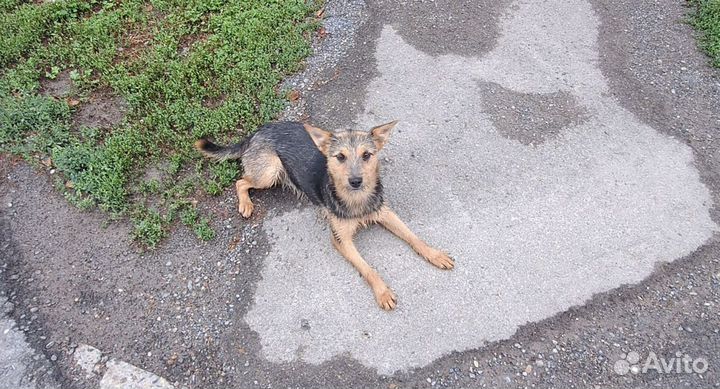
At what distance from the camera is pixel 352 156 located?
4.61 meters

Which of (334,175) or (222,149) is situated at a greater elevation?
(334,175)

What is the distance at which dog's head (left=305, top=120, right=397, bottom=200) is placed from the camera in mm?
4594

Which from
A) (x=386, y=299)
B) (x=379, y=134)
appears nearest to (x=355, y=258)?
(x=386, y=299)

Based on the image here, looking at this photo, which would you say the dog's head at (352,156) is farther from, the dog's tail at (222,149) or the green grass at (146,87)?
the green grass at (146,87)

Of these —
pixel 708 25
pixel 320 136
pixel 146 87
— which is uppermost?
pixel 320 136

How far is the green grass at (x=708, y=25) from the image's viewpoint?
706cm

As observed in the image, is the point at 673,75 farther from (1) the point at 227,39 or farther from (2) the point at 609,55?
(1) the point at 227,39

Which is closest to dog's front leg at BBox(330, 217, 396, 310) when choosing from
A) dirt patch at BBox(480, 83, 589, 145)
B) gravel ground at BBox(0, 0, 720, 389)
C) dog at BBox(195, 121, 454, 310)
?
dog at BBox(195, 121, 454, 310)

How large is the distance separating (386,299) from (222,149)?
101 inches

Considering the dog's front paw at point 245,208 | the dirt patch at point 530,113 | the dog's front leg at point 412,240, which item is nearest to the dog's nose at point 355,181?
the dog's front leg at point 412,240

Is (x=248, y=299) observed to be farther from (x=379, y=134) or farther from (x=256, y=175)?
(x=379, y=134)

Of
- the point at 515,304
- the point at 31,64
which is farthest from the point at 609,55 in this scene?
the point at 31,64

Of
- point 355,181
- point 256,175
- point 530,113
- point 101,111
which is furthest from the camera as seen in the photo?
point 101,111

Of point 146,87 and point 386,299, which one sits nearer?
point 386,299
